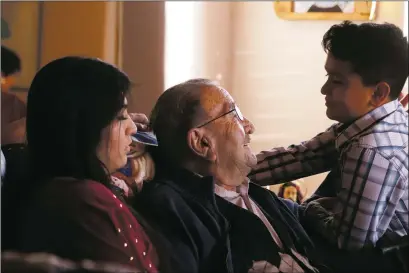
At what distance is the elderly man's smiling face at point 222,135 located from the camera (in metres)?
0.61

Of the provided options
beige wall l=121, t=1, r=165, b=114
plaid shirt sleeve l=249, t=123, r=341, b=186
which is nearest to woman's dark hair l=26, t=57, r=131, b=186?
beige wall l=121, t=1, r=165, b=114

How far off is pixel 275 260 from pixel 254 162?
0.11 metres

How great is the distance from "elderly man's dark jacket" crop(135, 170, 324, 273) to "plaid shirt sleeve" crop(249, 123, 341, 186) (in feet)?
0.26

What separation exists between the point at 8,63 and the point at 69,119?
4.8 inches

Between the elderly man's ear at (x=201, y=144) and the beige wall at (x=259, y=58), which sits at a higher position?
the beige wall at (x=259, y=58)

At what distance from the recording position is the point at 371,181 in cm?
58

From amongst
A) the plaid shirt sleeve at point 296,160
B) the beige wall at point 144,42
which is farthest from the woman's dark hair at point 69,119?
the plaid shirt sleeve at point 296,160

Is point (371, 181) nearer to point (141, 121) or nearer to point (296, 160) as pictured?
point (296, 160)

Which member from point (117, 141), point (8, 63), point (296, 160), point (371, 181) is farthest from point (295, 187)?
point (8, 63)

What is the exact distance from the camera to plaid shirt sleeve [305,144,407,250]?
582mm

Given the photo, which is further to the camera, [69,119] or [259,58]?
[259,58]

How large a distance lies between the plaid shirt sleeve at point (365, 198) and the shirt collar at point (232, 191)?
11 cm

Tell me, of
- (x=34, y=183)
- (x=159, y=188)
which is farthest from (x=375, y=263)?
(x=34, y=183)

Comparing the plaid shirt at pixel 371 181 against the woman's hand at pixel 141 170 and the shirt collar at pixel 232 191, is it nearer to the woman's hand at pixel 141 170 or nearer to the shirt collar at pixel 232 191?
the shirt collar at pixel 232 191
